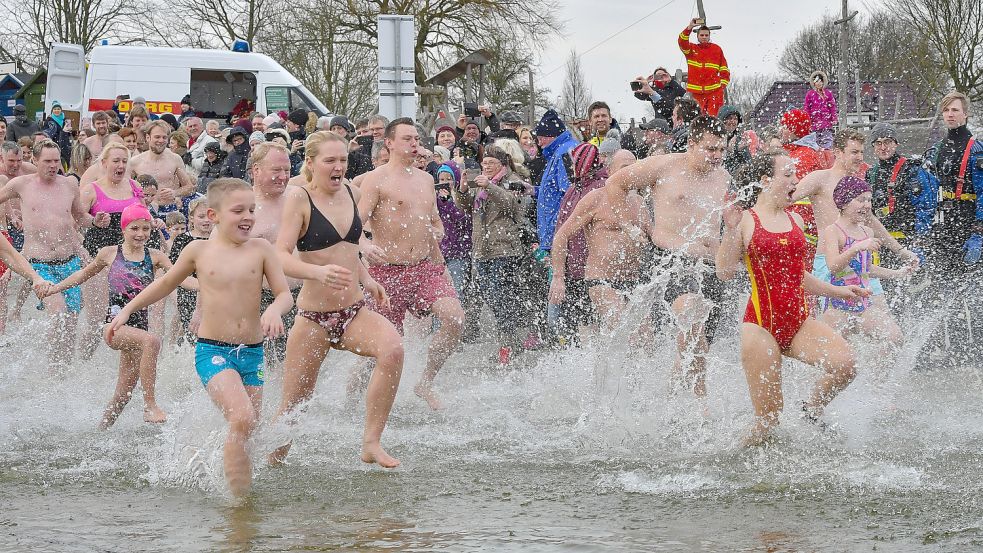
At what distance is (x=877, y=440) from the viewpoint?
659 cm

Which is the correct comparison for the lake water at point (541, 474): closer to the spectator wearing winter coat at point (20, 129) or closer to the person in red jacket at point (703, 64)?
the person in red jacket at point (703, 64)

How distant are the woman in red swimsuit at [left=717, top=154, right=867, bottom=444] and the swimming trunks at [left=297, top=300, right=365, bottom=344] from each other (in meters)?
1.98

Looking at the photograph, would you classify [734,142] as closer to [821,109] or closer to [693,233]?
[821,109]

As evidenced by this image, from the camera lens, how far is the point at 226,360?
18.3 ft

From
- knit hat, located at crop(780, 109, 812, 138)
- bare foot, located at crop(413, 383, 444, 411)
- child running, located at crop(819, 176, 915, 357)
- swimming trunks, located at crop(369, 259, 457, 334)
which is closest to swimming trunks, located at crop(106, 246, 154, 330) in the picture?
swimming trunks, located at crop(369, 259, 457, 334)

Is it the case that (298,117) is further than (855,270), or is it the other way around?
(298,117)

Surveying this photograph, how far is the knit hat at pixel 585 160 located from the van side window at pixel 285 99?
10924 millimetres

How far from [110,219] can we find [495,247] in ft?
10.6

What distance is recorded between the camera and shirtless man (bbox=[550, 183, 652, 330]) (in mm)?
8008

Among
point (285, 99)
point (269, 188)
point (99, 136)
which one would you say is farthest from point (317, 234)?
point (285, 99)

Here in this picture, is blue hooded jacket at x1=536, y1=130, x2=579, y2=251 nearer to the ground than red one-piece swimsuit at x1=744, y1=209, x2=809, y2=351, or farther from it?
farther from it

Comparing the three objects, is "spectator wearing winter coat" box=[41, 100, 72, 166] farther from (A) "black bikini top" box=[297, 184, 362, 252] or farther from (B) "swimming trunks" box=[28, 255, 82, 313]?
(A) "black bikini top" box=[297, 184, 362, 252]

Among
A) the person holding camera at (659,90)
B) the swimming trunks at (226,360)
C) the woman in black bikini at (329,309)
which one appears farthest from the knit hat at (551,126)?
the swimming trunks at (226,360)

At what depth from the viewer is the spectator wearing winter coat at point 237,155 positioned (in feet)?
41.5
